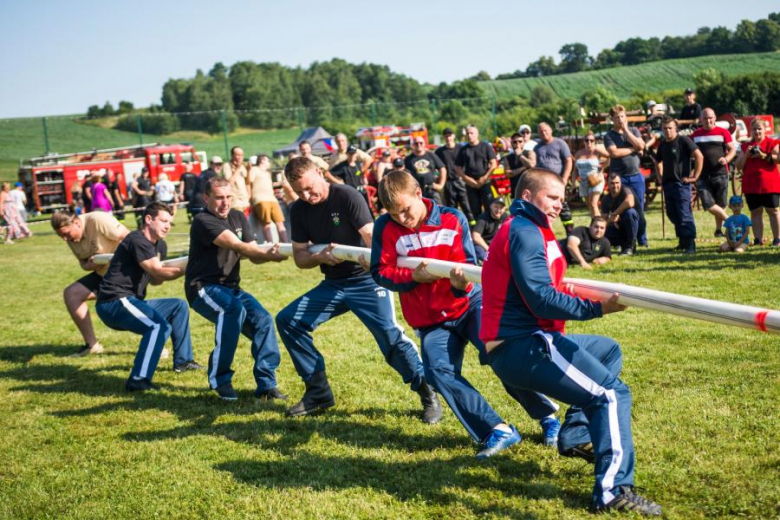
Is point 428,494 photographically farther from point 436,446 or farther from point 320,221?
point 320,221

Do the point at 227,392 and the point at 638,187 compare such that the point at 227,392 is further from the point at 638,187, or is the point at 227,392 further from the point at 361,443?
the point at 638,187

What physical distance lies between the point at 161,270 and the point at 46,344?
3.36 metres

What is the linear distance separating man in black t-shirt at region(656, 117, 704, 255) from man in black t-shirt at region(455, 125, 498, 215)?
3.42 m

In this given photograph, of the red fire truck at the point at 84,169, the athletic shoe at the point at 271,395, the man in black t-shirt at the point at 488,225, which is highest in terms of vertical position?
the red fire truck at the point at 84,169

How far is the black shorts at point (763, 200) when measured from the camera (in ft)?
37.0

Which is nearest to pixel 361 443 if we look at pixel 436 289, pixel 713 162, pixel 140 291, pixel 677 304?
pixel 436 289

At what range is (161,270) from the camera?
24.1 ft

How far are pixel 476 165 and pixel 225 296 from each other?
8598 mm

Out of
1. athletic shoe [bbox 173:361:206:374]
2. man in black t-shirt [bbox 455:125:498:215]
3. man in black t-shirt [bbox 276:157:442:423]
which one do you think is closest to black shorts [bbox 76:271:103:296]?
athletic shoe [bbox 173:361:206:374]

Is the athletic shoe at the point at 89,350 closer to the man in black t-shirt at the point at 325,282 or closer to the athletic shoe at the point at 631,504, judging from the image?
the man in black t-shirt at the point at 325,282

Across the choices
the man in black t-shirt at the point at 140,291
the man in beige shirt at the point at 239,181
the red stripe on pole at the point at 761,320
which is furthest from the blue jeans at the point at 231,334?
the man in beige shirt at the point at 239,181

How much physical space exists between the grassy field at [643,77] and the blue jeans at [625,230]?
39.6m

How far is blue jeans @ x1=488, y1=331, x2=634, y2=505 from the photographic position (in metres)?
3.75

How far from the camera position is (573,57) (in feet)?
416
